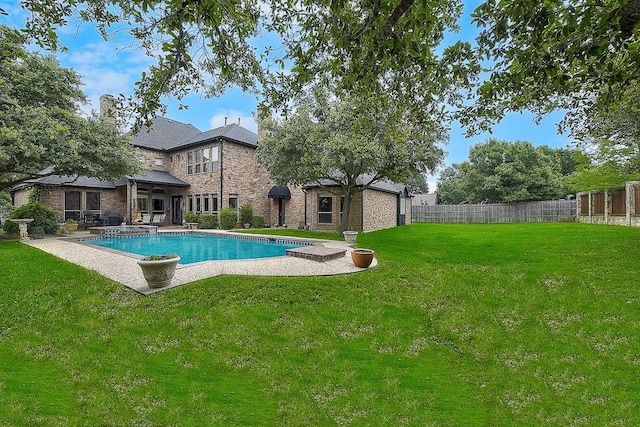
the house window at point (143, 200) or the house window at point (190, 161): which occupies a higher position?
the house window at point (190, 161)

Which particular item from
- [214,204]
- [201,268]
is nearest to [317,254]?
[201,268]

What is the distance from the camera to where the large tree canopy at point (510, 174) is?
3048cm

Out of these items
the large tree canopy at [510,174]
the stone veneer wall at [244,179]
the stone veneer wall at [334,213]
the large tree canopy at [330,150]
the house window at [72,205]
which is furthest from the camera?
the large tree canopy at [510,174]

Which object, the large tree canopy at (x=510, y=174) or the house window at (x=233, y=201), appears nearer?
the house window at (x=233, y=201)

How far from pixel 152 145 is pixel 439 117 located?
81.0ft

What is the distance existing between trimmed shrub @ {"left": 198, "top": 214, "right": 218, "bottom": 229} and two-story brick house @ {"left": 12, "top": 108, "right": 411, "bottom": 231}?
1037 millimetres

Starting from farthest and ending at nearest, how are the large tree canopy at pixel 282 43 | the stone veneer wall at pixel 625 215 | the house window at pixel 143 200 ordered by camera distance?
the house window at pixel 143 200 < the stone veneer wall at pixel 625 215 < the large tree canopy at pixel 282 43

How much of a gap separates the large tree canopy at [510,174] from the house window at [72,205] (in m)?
35.2

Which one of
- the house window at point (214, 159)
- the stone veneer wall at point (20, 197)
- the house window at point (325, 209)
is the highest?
the house window at point (214, 159)

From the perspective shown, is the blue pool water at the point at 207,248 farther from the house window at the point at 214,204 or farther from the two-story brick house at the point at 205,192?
the two-story brick house at the point at 205,192

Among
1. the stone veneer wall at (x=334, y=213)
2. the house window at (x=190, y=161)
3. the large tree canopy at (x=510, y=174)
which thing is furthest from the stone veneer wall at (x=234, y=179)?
the large tree canopy at (x=510, y=174)

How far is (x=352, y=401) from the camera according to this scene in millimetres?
3240

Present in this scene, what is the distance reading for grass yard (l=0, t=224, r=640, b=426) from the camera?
3.09 m

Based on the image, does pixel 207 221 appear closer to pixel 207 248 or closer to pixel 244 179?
pixel 244 179
